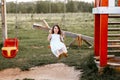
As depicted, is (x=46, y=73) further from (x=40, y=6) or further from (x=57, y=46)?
(x=40, y=6)

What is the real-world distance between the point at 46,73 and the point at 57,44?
2.92 ft

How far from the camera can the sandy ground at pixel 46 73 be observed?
9609 mm

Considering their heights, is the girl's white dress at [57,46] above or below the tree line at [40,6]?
below

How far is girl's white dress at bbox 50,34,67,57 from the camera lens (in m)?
9.55

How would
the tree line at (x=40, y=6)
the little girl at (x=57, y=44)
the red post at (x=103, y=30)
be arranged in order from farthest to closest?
the tree line at (x=40, y=6), the little girl at (x=57, y=44), the red post at (x=103, y=30)

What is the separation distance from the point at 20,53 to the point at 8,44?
332cm

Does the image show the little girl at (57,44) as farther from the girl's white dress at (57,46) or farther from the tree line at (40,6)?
the tree line at (40,6)

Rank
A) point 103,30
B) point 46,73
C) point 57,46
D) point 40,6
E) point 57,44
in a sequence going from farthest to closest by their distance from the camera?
point 40,6 < point 46,73 < point 57,44 < point 57,46 < point 103,30

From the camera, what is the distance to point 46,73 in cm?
1009

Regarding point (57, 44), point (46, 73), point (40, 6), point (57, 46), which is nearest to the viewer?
point (57, 46)

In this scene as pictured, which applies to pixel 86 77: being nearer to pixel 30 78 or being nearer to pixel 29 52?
pixel 30 78

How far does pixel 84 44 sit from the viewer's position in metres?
15.8

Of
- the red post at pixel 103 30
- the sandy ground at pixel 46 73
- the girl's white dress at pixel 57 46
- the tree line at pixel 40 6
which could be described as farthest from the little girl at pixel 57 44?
the tree line at pixel 40 6

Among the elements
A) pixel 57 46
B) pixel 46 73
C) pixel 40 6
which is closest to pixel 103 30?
pixel 57 46
